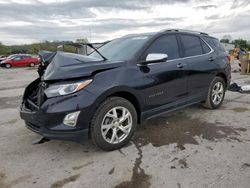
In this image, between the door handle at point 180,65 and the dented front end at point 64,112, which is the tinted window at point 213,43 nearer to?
the door handle at point 180,65

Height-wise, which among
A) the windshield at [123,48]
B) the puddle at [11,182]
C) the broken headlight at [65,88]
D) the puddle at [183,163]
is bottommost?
the puddle at [11,182]

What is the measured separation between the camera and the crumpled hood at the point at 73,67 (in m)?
3.08

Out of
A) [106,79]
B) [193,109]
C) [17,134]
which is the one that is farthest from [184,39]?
[17,134]

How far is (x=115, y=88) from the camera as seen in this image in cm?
323

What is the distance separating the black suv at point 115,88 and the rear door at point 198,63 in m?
0.02

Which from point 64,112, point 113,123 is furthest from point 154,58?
point 64,112

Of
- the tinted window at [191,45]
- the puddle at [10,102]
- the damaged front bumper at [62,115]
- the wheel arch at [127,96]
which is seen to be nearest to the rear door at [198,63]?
the tinted window at [191,45]

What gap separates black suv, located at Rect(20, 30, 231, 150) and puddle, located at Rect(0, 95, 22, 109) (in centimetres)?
315

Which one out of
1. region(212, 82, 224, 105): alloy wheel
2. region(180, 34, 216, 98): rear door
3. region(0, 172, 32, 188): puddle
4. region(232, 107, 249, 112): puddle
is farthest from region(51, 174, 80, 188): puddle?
region(232, 107, 249, 112): puddle

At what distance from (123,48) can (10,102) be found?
15.1ft

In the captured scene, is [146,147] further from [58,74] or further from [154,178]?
[58,74]

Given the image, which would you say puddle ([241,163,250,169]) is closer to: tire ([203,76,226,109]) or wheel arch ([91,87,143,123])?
wheel arch ([91,87,143,123])

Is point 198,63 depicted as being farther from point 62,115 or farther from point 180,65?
point 62,115

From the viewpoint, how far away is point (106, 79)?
319cm
